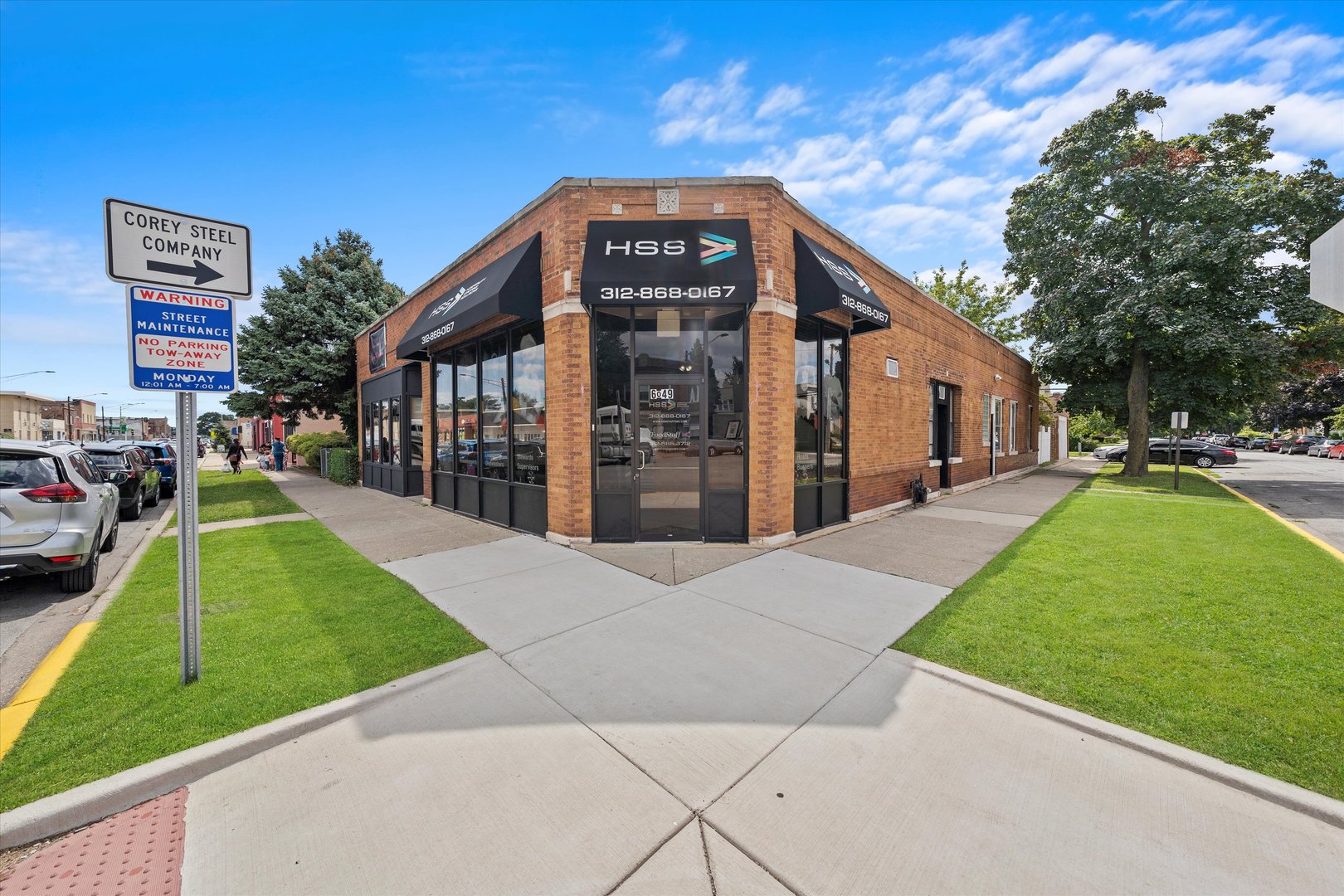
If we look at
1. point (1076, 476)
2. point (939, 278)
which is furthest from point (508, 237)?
point (939, 278)

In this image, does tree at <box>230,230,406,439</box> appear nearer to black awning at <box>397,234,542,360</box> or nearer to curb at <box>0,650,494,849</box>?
black awning at <box>397,234,542,360</box>

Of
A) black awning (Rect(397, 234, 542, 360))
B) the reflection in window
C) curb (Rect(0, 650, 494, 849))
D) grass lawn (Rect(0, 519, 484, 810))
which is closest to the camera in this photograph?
curb (Rect(0, 650, 494, 849))

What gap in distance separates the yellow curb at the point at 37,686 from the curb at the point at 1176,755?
19.8 feet

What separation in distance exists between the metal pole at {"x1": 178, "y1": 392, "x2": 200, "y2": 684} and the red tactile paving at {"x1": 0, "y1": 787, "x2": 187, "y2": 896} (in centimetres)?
131

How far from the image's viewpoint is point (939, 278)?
34.9m

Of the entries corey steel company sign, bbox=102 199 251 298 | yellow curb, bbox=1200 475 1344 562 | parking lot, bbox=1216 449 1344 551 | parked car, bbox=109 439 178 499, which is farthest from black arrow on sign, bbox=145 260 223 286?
parked car, bbox=109 439 178 499

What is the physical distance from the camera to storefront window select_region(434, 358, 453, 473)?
1146cm

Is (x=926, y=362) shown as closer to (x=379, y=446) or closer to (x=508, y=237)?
(x=508, y=237)

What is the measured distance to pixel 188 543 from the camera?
12.3 feet

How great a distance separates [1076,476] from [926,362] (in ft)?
42.0

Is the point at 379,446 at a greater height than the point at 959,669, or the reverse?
the point at 379,446

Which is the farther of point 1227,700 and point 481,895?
point 1227,700

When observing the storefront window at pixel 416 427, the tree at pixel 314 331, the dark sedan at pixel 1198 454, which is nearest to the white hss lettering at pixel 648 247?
the storefront window at pixel 416 427

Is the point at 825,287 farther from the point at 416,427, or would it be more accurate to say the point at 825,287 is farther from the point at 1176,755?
the point at 416,427
